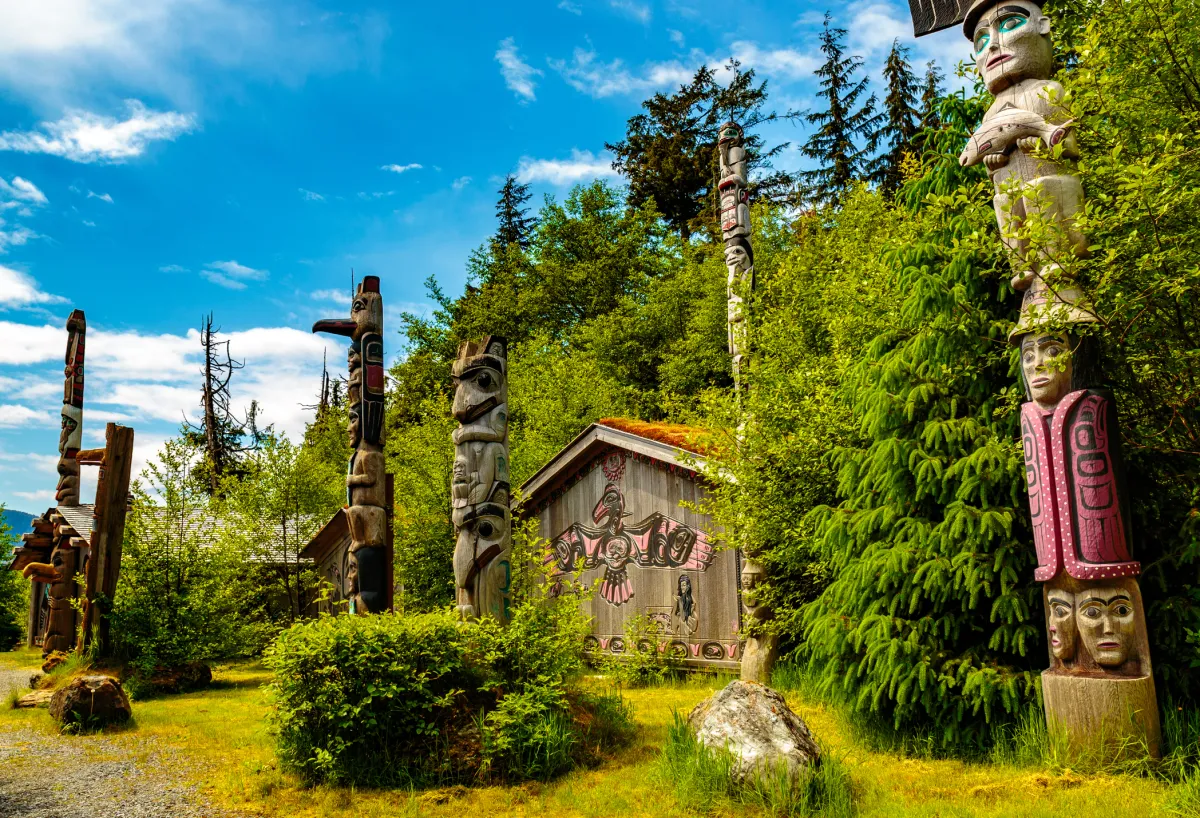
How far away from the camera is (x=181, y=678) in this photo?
1305 centimetres

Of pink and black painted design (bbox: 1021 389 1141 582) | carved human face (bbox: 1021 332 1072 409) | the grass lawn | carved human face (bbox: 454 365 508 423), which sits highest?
carved human face (bbox: 454 365 508 423)

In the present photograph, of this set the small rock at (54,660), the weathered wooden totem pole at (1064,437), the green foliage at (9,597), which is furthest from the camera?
the green foliage at (9,597)

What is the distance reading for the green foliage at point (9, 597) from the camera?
24016 millimetres

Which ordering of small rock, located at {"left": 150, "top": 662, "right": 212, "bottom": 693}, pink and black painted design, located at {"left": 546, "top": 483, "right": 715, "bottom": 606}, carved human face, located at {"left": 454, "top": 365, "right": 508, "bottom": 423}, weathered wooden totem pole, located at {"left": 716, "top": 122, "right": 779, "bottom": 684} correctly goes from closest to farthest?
carved human face, located at {"left": 454, "top": 365, "right": 508, "bottom": 423}, weathered wooden totem pole, located at {"left": 716, "top": 122, "right": 779, "bottom": 684}, pink and black painted design, located at {"left": 546, "top": 483, "right": 715, "bottom": 606}, small rock, located at {"left": 150, "top": 662, "right": 212, "bottom": 693}

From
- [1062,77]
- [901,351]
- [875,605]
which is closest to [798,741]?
[875,605]

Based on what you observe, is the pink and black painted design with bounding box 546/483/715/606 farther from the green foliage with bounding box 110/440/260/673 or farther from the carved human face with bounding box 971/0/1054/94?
the carved human face with bounding box 971/0/1054/94

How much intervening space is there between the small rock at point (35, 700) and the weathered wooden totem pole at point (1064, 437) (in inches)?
520

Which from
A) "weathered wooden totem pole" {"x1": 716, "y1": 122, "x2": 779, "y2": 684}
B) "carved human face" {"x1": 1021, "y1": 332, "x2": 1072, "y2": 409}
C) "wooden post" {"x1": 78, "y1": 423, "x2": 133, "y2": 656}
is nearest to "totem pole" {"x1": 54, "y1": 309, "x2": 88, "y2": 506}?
"wooden post" {"x1": 78, "y1": 423, "x2": 133, "y2": 656}

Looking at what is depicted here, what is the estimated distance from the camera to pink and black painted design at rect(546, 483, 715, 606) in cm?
1223

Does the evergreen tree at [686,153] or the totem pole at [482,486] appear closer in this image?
the totem pole at [482,486]

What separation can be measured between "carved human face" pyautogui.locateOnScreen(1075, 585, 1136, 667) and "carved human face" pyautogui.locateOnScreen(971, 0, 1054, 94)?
14.4ft

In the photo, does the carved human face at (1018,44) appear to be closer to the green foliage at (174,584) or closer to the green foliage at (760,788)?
the green foliage at (760,788)

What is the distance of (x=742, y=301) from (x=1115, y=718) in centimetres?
771

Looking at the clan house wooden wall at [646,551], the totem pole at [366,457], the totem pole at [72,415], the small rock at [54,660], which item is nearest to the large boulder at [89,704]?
the totem pole at [366,457]
